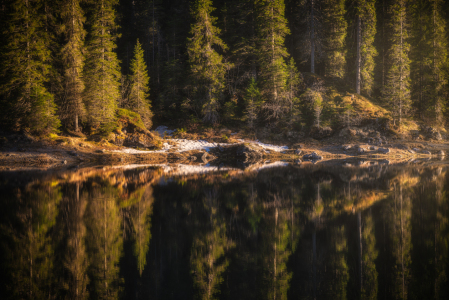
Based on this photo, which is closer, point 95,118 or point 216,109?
point 95,118

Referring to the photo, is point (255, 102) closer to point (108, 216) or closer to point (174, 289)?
point (108, 216)

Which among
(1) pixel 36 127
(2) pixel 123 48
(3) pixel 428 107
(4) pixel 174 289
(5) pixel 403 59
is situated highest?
(2) pixel 123 48

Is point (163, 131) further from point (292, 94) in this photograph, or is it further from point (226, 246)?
point (226, 246)

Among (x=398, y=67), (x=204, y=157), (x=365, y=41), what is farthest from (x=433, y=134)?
(x=204, y=157)

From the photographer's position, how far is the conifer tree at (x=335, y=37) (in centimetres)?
4034

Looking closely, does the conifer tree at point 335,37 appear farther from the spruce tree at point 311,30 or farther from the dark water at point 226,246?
the dark water at point 226,246

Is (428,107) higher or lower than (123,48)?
lower

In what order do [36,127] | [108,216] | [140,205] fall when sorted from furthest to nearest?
[36,127]
[140,205]
[108,216]

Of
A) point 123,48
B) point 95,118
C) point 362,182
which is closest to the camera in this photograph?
point 362,182

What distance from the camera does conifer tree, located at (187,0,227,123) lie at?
36.1 m

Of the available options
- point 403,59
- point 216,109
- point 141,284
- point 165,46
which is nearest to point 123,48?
point 165,46

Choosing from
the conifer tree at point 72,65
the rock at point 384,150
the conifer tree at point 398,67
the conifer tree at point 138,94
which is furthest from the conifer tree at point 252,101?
the conifer tree at point 72,65

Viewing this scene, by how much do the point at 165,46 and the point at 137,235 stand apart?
162ft

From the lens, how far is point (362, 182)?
13352 millimetres
